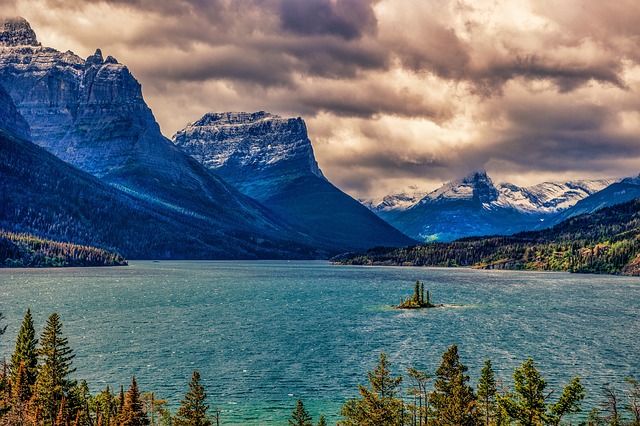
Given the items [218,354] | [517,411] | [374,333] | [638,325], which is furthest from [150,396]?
[638,325]

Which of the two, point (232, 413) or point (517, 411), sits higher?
point (517, 411)

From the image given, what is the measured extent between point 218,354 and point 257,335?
25.4m

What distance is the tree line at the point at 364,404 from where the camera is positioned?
64.6 metres

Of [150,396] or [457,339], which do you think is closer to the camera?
[150,396]

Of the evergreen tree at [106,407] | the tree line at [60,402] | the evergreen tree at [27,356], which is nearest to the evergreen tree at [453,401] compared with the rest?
the tree line at [60,402]

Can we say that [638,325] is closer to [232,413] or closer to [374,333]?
[374,333]

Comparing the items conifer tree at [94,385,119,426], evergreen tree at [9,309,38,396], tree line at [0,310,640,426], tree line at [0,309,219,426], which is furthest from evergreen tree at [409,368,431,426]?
evergreen tree at [9,309,38,396]

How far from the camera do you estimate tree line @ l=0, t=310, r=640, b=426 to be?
6462 centimetres

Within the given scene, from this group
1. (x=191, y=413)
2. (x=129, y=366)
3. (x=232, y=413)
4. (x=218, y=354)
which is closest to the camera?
(x=191, y=413)

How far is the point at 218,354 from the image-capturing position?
125 metres

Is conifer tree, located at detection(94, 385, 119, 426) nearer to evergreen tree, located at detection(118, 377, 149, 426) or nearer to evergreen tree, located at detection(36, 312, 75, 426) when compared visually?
evergreen tree, located at detection(36, 312, 75, 426)

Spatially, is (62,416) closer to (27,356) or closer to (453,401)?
(27,356)

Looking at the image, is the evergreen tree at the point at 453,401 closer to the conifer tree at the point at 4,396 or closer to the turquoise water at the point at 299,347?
the turquoise water at the point at 299,347

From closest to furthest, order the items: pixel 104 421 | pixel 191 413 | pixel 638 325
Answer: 1. pixel 191 413
2. pixel 104 421
3. pixel 638 325
